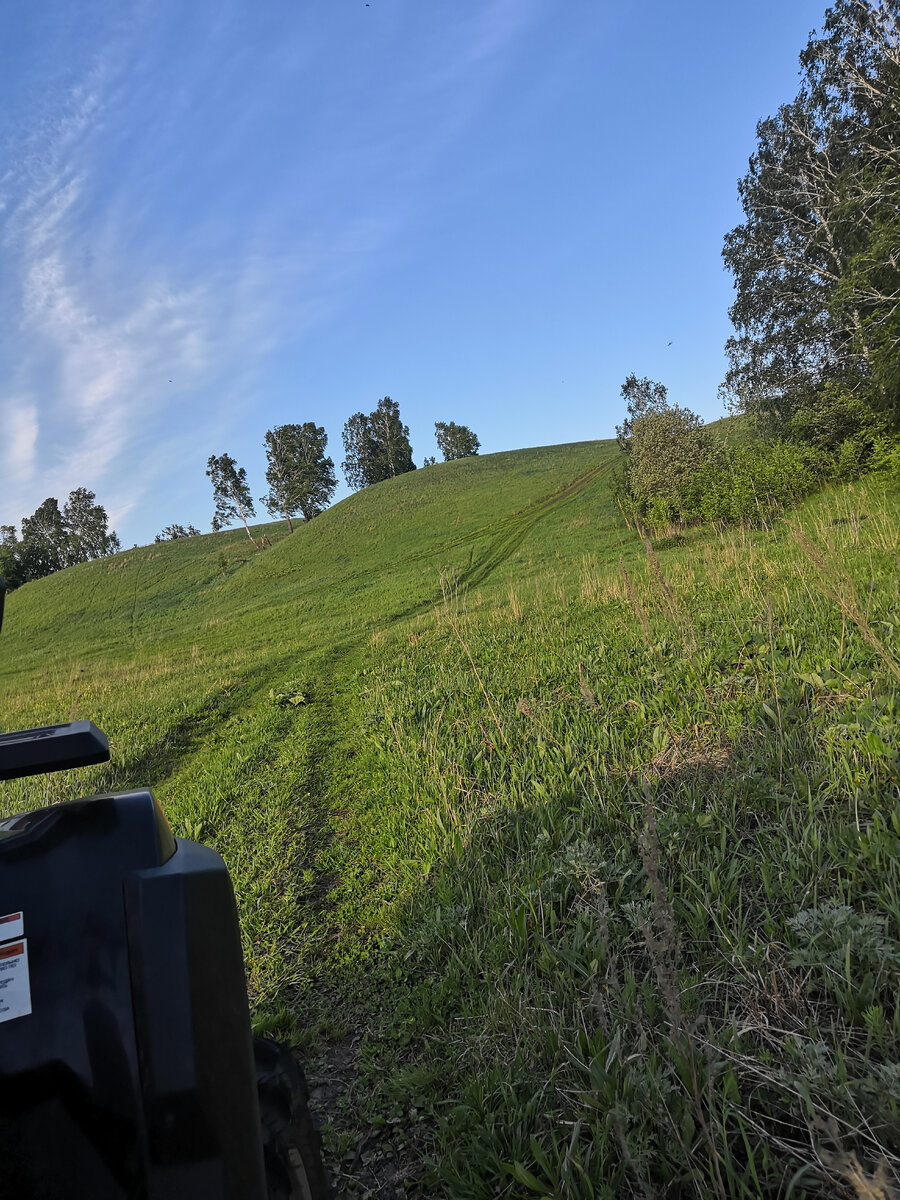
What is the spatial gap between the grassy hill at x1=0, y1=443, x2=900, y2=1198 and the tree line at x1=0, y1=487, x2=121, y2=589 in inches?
3638

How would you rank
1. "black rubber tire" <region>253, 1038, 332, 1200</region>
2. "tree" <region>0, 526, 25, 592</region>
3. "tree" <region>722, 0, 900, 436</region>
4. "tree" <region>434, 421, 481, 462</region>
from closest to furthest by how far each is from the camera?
1. "black rubber tire" <region>253, 1038, 332, 1200</region>
2. "tree" <region>722, 0, 900, 436</region>
3. "tree" <region>0, 526, 25, 592</region>
4. "tree" <region>434, 421, 481, 462</region>

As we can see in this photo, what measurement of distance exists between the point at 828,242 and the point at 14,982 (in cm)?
2978

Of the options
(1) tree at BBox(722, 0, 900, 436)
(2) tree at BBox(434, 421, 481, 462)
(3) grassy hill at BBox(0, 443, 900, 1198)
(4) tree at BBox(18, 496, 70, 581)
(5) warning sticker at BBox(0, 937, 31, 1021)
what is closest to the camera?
(5) warning sticker at BBox(0, 937, 31, 1021)

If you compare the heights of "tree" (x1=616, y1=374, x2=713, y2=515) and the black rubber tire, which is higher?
"tree" (x1=616, y1=374, x2=713, y2=515)

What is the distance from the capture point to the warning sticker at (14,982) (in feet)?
3.35

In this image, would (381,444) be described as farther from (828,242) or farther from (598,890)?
(598,890)

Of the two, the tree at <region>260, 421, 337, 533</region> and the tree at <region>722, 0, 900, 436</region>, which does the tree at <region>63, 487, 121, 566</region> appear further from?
the tree at <region>722, 0, 900, 436</region>

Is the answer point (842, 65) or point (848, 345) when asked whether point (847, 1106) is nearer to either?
point (848, 345)

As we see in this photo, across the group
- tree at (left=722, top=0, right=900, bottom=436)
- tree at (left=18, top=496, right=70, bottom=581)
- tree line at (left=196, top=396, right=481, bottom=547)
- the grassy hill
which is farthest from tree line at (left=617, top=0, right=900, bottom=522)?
tree at (left=18, top=496, right=70, bottom=581)

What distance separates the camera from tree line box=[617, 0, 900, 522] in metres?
18.6

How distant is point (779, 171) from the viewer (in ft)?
77.2

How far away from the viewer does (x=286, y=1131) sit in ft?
4.72

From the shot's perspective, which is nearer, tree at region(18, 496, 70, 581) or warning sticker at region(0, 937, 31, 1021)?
→ warning sticker at region(0, 937, 31, 1021)

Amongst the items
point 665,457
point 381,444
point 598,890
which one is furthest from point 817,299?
point 381,444
